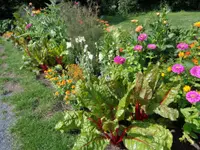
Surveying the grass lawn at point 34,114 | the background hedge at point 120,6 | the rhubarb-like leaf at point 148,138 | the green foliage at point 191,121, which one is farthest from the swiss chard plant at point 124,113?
the background hedge at point 120,6

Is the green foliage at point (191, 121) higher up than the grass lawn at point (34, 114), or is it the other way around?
the green foliage at point (191, 121)

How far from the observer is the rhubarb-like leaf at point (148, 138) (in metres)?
2.26

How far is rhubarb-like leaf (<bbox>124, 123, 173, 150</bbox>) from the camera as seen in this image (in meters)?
2.26

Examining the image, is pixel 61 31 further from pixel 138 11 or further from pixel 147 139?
pixel 138 11

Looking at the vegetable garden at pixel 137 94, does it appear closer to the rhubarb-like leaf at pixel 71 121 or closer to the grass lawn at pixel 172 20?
the rhubarb-like leaf at pixel 71 121

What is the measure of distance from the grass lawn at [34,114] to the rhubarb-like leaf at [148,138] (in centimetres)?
80

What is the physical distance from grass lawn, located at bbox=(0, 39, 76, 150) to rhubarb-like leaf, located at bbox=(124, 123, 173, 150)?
798mm

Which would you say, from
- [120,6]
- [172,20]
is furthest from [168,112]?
[120,6]

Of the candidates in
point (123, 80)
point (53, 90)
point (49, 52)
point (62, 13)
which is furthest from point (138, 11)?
point (123, 80)

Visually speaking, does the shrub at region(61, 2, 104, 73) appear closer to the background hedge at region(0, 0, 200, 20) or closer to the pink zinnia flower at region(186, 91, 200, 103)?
the pink zinnia flower at region(186, 91, 200, 103)

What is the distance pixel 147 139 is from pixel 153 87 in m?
0.63

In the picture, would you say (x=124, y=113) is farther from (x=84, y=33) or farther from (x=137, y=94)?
(x=84, y=33)

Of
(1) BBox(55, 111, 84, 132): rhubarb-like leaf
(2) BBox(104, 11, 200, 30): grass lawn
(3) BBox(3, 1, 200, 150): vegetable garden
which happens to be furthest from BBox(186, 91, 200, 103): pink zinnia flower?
(2) BBox(104, 11, 200, 30): grass lawn

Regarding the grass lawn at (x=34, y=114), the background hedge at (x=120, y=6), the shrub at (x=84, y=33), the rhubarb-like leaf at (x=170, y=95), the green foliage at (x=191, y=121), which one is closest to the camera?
the green foliage at (x=191, y=121)
